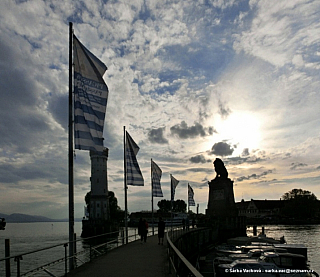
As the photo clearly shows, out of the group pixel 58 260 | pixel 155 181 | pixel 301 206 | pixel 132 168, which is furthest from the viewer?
pixel 301 206

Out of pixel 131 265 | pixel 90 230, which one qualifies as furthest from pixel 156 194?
pixel 90 230

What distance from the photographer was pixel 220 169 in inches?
2719

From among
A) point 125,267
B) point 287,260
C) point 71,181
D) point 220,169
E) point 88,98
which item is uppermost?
point 220,169

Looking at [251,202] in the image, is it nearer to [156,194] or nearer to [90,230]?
[90,230]

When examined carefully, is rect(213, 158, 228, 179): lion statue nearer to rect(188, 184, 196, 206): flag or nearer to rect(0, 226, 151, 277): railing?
rect(188, 184, 196, 206): flag

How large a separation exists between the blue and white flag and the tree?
161m

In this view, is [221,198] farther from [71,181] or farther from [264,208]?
[264,208]

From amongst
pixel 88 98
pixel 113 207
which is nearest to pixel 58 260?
pixel 88 98

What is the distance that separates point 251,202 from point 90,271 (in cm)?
19300

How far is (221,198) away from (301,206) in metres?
108

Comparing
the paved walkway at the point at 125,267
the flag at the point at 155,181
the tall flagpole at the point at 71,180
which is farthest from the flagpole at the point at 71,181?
the flag at the point at 155,181

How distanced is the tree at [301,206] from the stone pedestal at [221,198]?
4149 inches

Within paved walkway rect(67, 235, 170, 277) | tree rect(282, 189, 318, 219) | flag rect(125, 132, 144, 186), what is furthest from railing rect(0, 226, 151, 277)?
tree rect(282, 189, 318, 219)

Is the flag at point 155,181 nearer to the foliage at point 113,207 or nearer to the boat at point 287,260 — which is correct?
the boat at point 287,260
